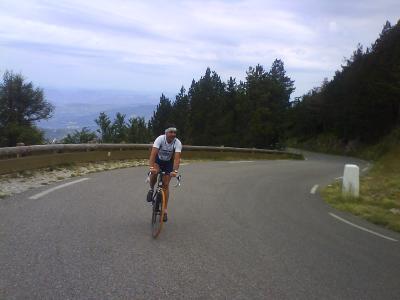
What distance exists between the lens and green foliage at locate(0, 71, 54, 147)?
57688 millimetres

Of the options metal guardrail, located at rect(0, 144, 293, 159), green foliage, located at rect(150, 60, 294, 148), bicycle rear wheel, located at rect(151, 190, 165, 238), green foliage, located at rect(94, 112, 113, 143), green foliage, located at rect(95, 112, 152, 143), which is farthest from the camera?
green foliage, located at rect(95, 112, 152, 143)

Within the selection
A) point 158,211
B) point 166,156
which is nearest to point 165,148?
point 166,156

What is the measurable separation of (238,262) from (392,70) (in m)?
56.3

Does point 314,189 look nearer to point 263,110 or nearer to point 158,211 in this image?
point 158,211

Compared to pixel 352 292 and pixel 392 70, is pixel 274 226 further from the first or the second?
pixel 392 70

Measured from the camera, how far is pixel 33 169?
15.8 m

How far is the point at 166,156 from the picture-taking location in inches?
341

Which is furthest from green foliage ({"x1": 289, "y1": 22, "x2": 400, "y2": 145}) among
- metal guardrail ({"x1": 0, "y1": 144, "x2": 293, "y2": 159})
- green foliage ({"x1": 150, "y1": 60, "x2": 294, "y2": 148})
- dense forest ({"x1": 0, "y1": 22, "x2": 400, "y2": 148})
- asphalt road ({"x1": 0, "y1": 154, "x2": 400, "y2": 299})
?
asphalt road ({"x1": 0, "y1": 154, "x2": 400, "y2": 299})

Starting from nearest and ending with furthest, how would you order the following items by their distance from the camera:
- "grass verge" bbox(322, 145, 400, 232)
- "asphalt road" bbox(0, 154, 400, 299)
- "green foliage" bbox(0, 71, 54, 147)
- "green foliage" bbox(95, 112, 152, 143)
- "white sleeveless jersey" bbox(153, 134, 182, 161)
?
"asphalt road" bbox(0, 154, 400, 299)
"white sleeveless jersey" bbox(153, 134, 182, 161)
"grass verge" bbox(322, 145, 400, 232)
"green foliage" bbox(0, 71, 54, 147)
"green foliage" bbox(95, 112, 152, 143)

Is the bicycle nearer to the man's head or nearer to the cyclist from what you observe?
the cyclist

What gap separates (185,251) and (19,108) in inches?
2359

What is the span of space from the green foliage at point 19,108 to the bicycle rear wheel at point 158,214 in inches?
2022

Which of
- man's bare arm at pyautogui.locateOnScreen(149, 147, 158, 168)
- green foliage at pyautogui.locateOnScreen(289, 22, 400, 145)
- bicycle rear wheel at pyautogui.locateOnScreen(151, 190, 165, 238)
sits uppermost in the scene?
green foliage at pyautogui.locateOnScreen(289, 22, 400, 145)

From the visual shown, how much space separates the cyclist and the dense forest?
48.6 metres
